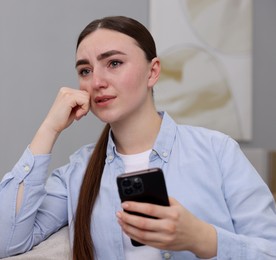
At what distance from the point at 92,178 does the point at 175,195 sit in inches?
8.8

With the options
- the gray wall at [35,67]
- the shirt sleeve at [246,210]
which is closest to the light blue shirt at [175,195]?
the shirt sleeve at [246,210]

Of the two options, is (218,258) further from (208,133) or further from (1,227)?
(1,227)

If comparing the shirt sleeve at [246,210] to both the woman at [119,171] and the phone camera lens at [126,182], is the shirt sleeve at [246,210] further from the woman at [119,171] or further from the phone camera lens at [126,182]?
the phone camera lens at [126,182]

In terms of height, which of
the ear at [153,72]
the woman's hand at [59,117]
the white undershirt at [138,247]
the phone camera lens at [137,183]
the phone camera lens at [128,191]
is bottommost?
the white undershirt at [138,247]

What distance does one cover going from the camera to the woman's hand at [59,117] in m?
1.17

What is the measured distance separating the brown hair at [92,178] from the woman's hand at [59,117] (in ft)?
0.40

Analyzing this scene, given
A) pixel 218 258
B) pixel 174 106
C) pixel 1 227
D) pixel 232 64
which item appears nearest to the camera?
pixel 218 258

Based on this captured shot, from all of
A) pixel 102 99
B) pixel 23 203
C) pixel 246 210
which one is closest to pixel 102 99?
pixel 102 99

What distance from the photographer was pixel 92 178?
3.92ft

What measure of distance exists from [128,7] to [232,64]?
651mm

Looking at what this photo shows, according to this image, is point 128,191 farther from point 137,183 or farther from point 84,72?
point 84,72

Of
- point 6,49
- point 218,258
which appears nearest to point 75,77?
point 6,49

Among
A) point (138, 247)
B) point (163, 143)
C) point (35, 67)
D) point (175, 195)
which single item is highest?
point (35, 67)

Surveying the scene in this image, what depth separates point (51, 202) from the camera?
122 cm
